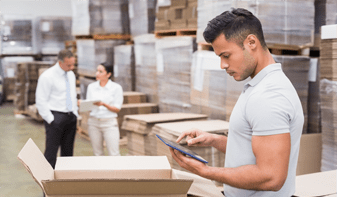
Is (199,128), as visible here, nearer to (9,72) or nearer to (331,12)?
(331,12)

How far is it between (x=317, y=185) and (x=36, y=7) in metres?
13.1

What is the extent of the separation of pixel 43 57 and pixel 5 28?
53.5 inches

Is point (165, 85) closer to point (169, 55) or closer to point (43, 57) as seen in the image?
point (169, 55)

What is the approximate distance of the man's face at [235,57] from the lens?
151cm

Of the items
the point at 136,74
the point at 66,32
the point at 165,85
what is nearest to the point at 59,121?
the point at 165,85

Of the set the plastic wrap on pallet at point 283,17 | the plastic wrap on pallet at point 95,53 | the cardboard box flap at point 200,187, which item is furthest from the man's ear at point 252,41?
the plastic wrap on pallet at point 95,53

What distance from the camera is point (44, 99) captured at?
15.3 feet

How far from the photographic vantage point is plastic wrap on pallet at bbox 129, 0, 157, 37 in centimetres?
692

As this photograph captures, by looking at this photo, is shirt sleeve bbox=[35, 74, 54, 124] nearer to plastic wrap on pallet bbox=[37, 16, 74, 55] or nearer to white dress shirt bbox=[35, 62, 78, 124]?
white dress shirt bbox=[35, 62, 78, 124]

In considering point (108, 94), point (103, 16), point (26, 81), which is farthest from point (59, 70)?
point (26, 81)

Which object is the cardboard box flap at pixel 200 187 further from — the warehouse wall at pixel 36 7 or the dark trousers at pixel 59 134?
the warehouse wall at pixel 36 7

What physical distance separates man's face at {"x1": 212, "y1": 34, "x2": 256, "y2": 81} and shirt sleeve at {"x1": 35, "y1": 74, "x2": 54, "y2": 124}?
348 centimetres

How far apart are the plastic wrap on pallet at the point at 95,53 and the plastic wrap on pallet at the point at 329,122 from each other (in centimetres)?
496

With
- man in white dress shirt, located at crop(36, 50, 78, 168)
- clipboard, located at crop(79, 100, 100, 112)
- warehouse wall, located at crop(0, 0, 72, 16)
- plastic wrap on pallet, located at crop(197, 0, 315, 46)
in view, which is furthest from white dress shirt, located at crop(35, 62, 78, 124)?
warehouse wall, located at crop(0, 0, 72, 16)
